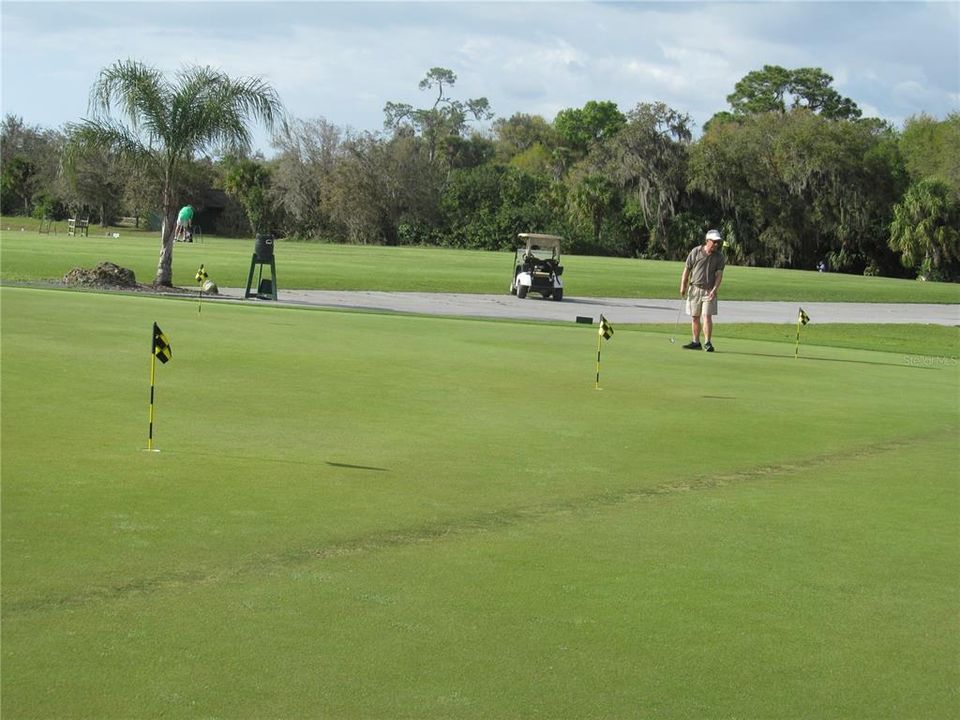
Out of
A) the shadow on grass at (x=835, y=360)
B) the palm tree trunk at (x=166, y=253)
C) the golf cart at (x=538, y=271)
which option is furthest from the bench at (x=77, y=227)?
the shadow on grass at (x=835, y=360)

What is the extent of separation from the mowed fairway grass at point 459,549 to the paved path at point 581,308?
667 inches

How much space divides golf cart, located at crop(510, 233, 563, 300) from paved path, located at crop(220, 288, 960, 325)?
41cm

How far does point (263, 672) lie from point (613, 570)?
225 cm

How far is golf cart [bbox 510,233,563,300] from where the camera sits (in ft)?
123

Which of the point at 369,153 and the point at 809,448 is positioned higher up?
the point at 369,153

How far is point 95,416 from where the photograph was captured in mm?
9461

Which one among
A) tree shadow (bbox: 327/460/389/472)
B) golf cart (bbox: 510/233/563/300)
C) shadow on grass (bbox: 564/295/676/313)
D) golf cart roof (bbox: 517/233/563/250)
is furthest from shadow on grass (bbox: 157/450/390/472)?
golf cart roof (bbox: 517/233/563/250)

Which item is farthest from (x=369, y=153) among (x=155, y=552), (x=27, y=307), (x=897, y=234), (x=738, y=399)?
(x=155, y=552)

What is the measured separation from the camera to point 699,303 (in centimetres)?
1909

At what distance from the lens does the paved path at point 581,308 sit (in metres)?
30.5

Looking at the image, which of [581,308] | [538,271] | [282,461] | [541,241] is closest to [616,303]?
[538,271]

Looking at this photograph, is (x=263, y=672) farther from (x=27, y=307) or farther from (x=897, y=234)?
(x=897, y=234)

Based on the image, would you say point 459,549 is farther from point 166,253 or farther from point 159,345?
point 166,253

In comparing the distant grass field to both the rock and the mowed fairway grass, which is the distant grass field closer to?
the rock
